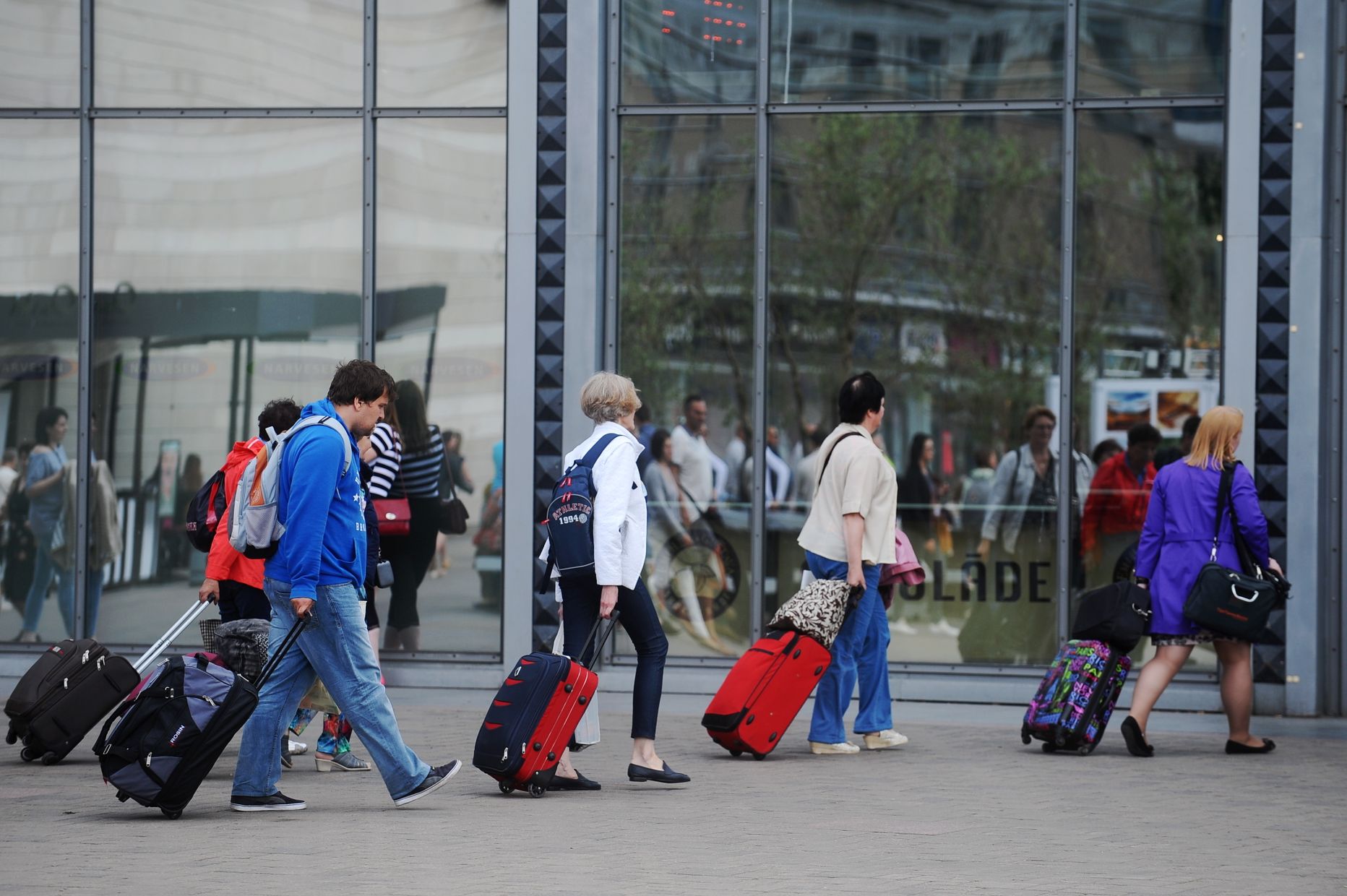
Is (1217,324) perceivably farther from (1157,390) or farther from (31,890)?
(31,890)

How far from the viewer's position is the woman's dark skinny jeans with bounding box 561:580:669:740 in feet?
23.8

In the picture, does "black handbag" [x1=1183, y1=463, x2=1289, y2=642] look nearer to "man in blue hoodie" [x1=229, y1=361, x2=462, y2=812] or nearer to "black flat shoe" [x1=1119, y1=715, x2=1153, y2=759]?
"black flat shoe" [x1=1119, y1=715, x2=1153, y2=759]

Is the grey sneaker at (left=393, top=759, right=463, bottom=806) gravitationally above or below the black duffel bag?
below

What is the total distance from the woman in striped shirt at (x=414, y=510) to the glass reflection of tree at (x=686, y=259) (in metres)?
1.41

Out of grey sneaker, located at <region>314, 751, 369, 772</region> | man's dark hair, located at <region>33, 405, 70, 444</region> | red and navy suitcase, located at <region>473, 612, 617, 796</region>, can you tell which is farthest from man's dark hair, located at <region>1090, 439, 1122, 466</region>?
man's dark hair, located at <region>33, 405, 70, 444</region>

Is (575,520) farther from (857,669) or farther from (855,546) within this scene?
(857,669)

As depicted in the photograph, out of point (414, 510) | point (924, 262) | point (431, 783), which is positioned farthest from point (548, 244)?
point (431, 783)

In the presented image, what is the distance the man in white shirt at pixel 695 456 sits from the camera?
11.8m

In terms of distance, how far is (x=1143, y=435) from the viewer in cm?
1114

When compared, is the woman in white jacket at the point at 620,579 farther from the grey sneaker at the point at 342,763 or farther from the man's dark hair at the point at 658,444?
the man's dark hair at the point at 658,444

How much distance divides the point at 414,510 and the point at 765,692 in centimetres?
356

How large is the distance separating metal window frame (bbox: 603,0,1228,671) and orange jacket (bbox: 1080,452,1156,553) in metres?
0.19

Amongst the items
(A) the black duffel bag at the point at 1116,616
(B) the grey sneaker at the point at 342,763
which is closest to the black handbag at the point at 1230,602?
(A) the black duffel bag at the point at 1116,616

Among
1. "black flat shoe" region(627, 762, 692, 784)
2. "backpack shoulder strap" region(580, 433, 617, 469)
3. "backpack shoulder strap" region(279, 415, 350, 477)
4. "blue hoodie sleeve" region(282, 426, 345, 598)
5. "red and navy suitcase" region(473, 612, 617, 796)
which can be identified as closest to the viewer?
"blue hoodie sleeve" region(282, 426, 345, 598)
